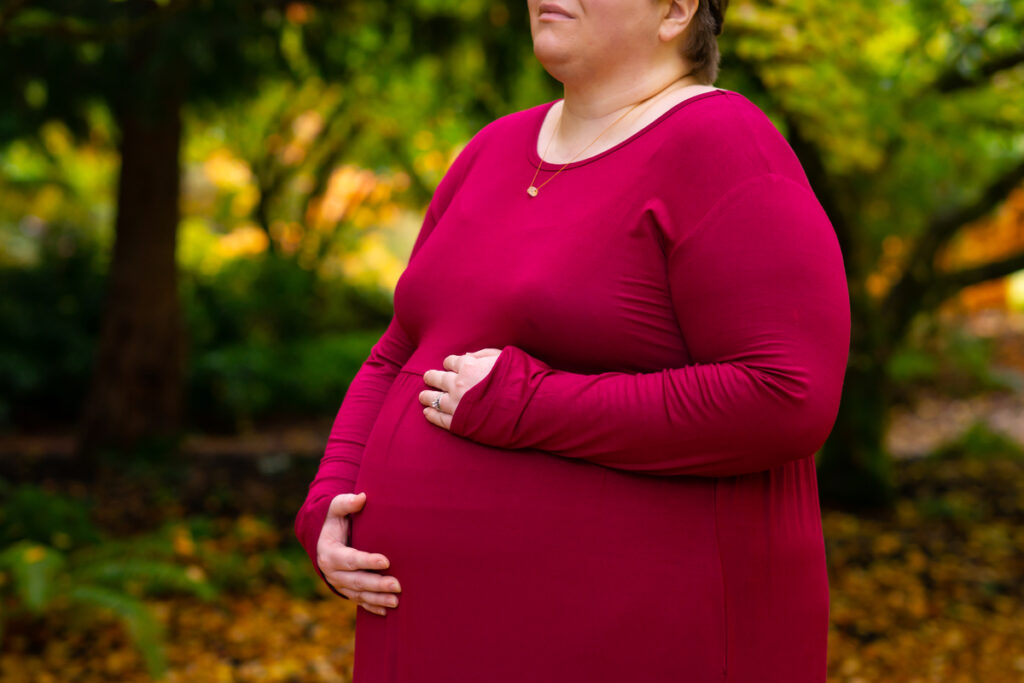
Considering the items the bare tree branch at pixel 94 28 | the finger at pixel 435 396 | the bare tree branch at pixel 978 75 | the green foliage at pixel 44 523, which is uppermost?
the bare tree branch at pixel 978 75

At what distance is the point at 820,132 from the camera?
5355 millimetres

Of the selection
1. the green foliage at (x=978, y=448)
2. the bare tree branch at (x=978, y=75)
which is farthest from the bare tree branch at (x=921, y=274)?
the green foliage at (x=978, y=448)

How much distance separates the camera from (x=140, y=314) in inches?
295

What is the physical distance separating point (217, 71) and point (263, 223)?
8.00 metres

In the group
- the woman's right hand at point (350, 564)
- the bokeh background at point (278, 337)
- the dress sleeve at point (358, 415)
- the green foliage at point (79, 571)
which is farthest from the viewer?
the bokeh background at point (278, 337)

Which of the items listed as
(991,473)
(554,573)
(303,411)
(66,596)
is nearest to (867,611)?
(991,473)

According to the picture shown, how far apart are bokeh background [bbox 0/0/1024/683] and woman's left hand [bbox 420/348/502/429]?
2.90 metres

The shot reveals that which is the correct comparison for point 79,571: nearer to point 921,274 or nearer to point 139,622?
point 139,622

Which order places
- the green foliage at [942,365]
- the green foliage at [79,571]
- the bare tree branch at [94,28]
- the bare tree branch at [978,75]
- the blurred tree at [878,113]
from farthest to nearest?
the green foliage at [942,365], the bare tree branch at [978,75], the blurred tree at [878,113], the green foliage at [79,571], the bare tree branch at [94,28]

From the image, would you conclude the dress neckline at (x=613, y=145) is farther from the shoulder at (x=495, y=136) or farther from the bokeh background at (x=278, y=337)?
the bokeh background at (x=278, y=337)

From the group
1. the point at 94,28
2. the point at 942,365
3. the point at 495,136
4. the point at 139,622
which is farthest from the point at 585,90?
the point at 942,365

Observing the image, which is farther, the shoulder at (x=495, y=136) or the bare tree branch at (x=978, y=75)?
the bare tree branch at (x=978, y=75)

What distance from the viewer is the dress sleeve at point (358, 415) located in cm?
171

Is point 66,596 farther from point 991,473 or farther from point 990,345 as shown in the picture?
point 990,345
